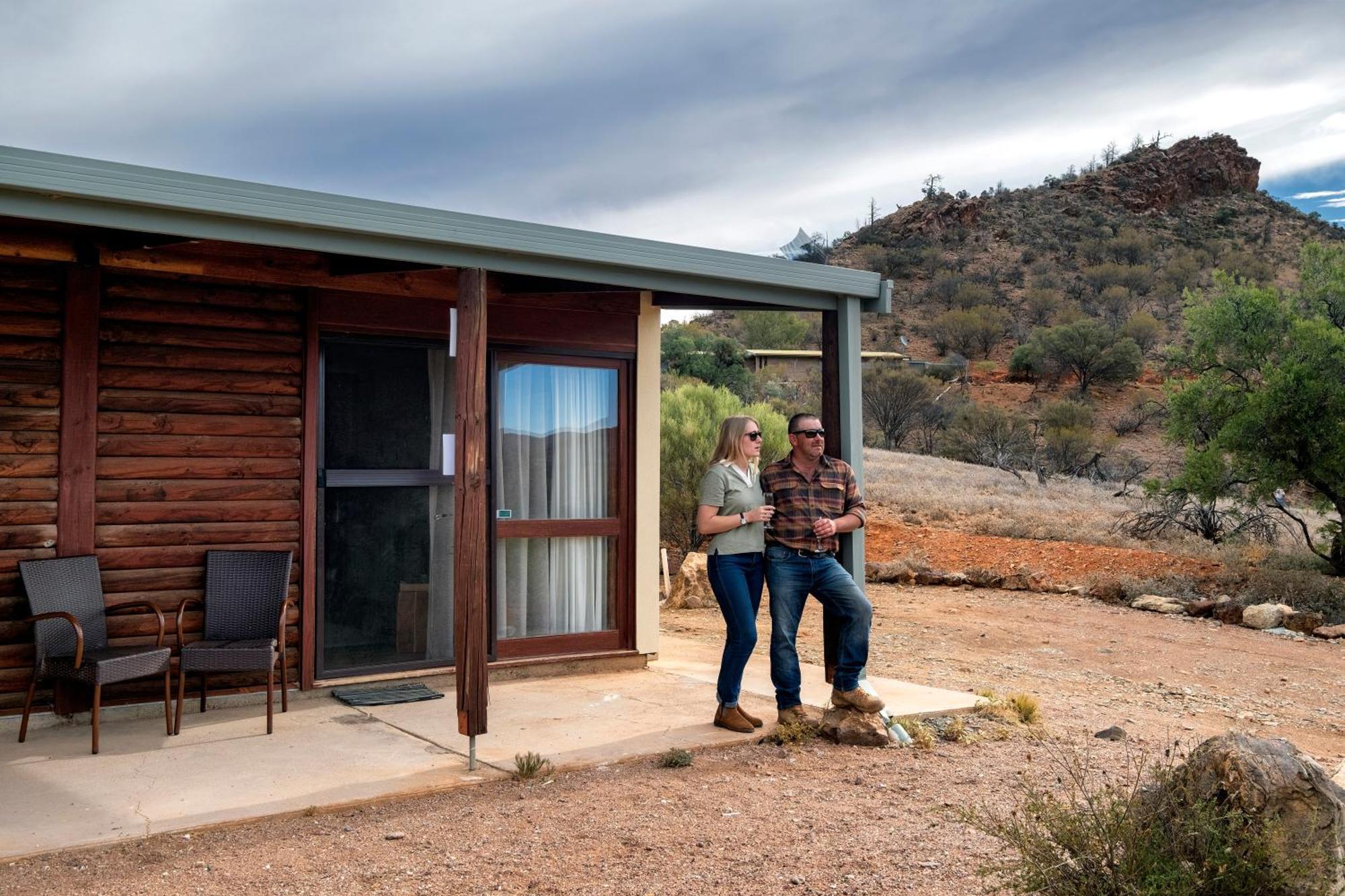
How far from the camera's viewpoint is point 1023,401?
30.0 meters

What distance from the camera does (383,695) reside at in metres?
6.45

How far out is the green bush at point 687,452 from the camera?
13.2 m

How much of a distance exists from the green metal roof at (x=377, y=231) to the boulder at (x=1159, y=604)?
262 inches

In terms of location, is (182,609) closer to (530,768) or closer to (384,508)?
(384,508)

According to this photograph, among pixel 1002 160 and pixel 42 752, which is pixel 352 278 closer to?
pixel 42 752

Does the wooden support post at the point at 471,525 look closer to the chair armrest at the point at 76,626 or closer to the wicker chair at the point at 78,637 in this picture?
the wicker chair at the point at 78,637

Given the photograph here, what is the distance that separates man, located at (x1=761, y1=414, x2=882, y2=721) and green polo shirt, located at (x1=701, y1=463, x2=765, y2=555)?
0.36 ft

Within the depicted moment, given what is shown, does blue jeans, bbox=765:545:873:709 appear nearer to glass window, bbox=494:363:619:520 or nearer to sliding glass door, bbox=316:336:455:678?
glass window, bbox=494:363:619:520

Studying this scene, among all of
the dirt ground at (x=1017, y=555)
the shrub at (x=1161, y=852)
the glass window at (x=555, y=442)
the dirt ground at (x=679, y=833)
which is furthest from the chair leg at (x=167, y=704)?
the dirt ground at (x=1017, y=555)

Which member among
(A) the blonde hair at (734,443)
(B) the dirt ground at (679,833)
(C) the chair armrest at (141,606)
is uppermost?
(A) the blonde hair at (734,443)

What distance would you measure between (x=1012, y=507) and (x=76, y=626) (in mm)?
13950

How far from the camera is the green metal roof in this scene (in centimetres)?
406

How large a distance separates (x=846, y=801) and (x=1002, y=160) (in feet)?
156

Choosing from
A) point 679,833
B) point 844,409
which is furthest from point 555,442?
point 679,833
